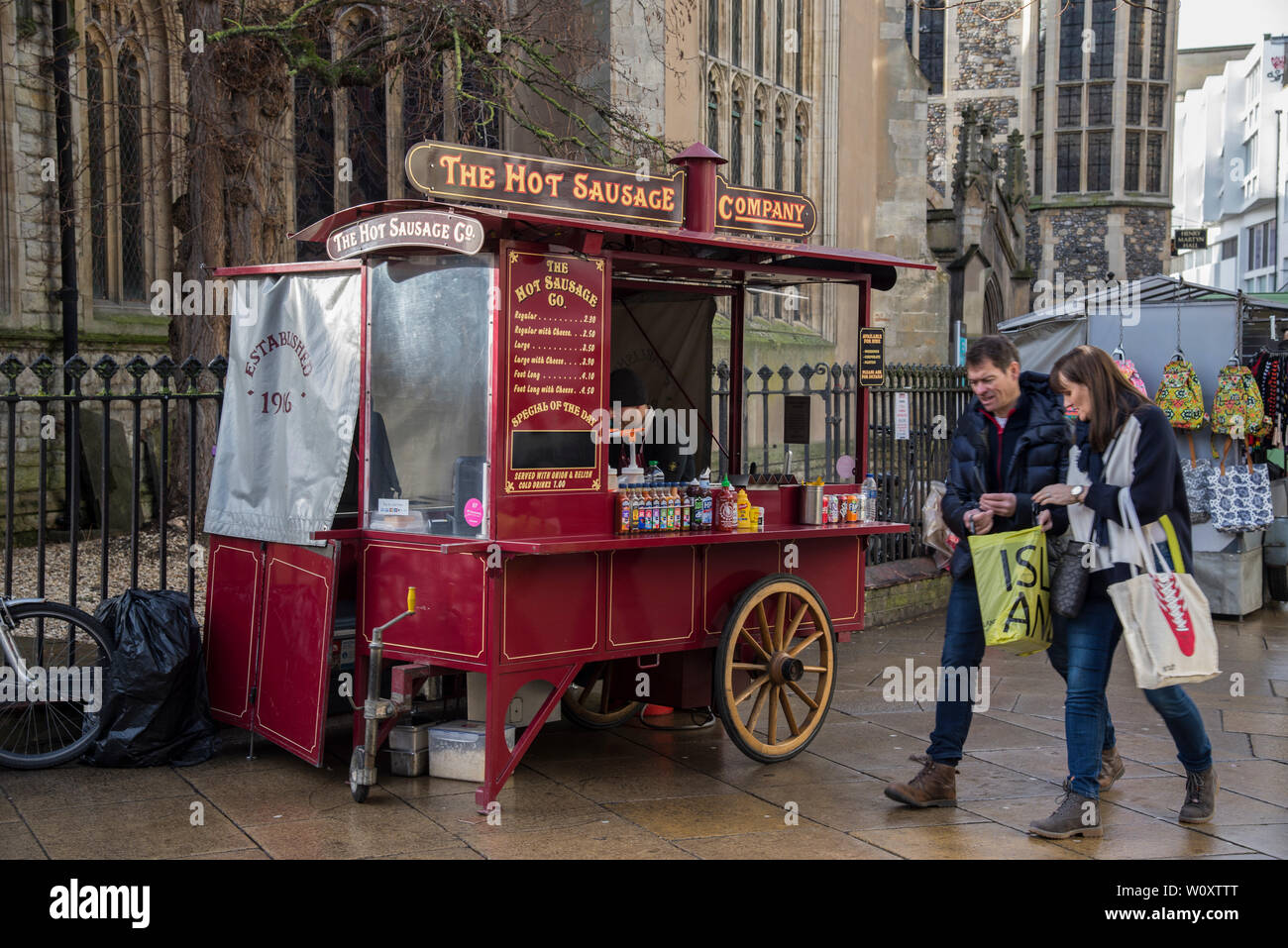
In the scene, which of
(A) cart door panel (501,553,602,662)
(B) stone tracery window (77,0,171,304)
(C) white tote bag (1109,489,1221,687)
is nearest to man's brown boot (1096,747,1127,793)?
(C) white tote bag (1109,489,1221,687)

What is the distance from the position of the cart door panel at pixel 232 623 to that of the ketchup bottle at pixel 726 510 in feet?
7.21

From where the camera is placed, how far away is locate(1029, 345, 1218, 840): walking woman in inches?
205

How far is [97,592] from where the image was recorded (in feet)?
30.2

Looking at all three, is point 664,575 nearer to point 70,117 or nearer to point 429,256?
point 429,256

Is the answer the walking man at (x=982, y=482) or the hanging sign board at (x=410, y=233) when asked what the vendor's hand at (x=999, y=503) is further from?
the hanging sign board at (x=410, y=233)

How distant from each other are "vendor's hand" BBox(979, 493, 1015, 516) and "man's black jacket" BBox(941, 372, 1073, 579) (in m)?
0.03

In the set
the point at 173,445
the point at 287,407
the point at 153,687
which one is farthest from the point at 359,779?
the point at 173,445

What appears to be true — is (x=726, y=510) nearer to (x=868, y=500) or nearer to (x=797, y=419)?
(x=868, y=500)

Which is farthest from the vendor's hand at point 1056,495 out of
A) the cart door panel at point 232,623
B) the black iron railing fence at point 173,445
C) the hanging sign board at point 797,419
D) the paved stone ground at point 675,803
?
the cart door panel at point 232,623

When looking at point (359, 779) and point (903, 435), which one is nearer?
point (359, 779)

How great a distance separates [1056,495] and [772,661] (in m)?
1.72

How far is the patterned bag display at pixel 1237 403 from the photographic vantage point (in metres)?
10.8

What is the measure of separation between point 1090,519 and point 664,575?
1.91m

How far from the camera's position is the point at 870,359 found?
285 inches
